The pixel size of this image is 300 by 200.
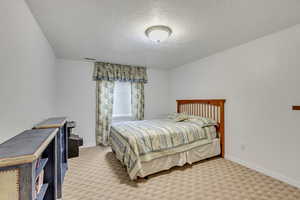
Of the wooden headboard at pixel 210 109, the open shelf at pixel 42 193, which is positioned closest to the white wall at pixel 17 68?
the open shelf at pixel 42 193

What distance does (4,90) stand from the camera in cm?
117

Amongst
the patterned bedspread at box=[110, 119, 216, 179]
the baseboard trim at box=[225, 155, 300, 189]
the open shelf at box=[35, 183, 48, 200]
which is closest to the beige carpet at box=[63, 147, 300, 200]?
the baseboard trim at box=[225, 155, 300, 189]

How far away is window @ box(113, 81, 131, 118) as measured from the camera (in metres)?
4.27

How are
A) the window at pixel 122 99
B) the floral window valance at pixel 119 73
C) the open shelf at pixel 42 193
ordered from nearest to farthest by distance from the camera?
the open shelf at pixel 42 193 → the floral window valance at pixel 119 73 → the window at pixel 122 99

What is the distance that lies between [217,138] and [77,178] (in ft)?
9.21

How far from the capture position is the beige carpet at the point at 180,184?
5.94ft

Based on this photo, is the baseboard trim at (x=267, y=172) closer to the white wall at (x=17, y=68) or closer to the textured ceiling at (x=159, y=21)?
the textured ceiling at (x=159, y=21)

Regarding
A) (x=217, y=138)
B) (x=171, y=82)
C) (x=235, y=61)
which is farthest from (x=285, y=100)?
(x=171, y=82)

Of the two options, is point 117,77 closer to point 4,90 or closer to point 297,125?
point 4,90

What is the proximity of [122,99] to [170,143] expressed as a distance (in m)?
2.39

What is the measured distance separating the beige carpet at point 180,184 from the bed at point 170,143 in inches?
7.2

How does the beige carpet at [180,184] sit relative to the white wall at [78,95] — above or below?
below

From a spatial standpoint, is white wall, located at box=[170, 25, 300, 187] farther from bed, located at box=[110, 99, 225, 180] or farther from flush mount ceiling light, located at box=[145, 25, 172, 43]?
flush mount ceiling light, located at box=[145, 25, 172, 43]

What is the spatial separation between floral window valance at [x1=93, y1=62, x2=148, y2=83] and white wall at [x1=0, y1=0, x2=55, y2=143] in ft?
6.25
